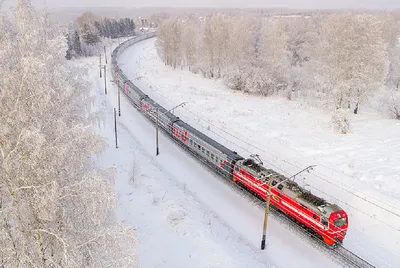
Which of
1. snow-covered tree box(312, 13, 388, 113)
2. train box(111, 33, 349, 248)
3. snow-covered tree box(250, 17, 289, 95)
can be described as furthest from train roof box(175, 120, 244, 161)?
snow-covered tree box(250, 17, 289, 95)

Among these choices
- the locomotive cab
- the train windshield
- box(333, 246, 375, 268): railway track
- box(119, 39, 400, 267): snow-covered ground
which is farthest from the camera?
box(119, 39, 400, 267): snow-covered ground

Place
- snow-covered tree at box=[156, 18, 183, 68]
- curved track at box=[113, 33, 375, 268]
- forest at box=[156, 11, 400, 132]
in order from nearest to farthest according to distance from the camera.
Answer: curved track at box=[113, 33, 375, 268]
forest at box=[156, 11, 400, 132]
snow-covered tree at box=[156, 18, 183, 68]

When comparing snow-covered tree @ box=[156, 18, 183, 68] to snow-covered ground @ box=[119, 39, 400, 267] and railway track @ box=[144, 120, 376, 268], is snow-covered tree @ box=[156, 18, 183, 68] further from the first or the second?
railway track @ box=[144, 120, 376, 268]

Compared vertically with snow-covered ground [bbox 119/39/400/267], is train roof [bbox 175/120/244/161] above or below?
above

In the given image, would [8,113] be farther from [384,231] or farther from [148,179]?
[384,231]

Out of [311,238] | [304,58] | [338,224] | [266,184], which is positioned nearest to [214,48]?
[304,58]

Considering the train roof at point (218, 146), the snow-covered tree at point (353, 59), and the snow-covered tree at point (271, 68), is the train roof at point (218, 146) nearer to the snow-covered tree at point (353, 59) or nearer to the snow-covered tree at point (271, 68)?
the snow-covered tree at point (353, 59)
